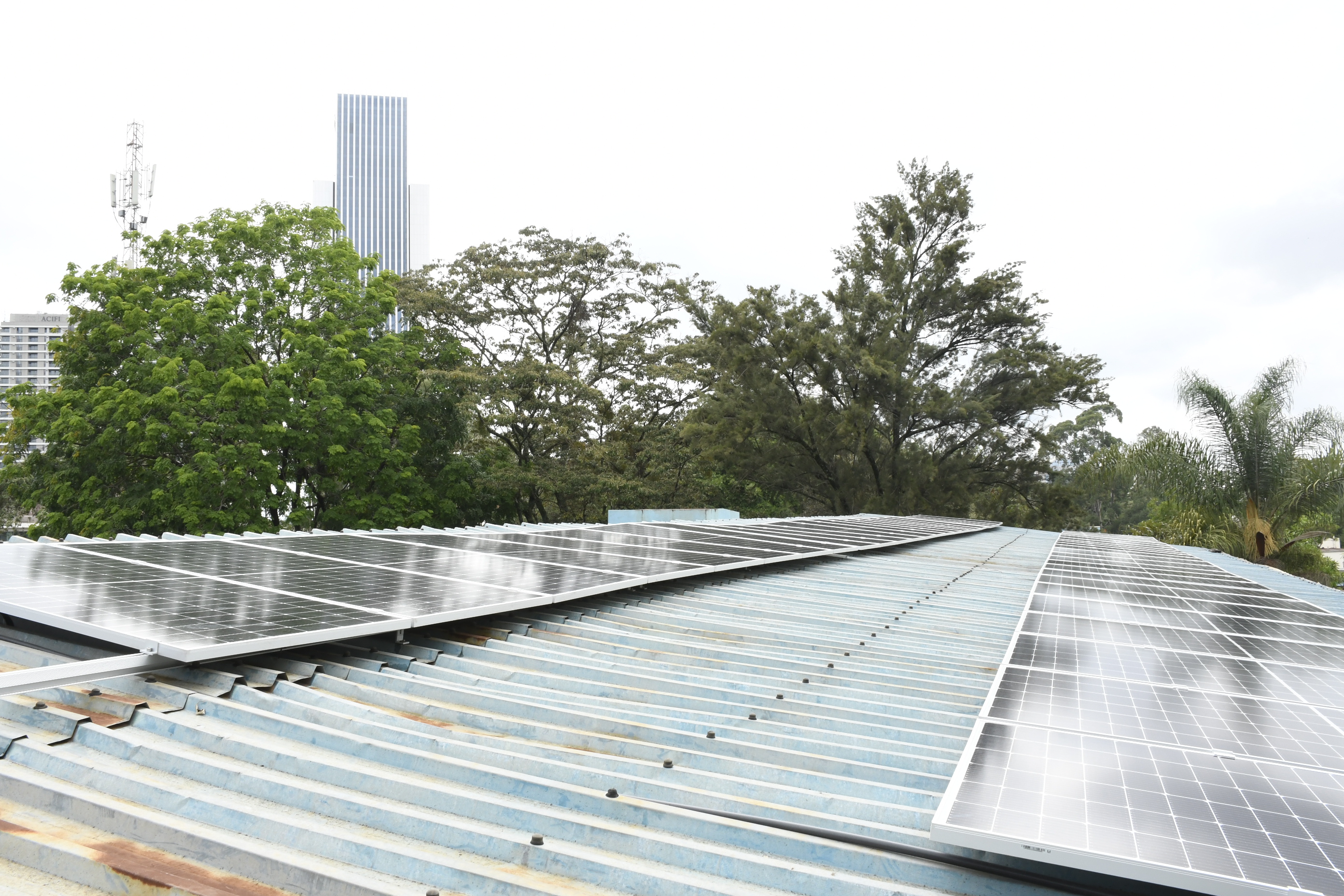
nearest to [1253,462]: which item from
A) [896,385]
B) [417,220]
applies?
[896,385]

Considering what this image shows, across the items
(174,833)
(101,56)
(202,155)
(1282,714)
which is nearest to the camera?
(174,833)

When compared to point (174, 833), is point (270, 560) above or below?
above

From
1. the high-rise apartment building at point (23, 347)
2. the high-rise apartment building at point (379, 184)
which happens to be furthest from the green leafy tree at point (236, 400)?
the high-rise apartment building at point (379, 184)

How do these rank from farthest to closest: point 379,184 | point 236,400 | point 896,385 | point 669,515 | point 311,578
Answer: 1. point 379,184
2. point 896,385
3. point 236,400
4. point 669,515
5. point 311,578

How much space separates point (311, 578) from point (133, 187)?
192 feet

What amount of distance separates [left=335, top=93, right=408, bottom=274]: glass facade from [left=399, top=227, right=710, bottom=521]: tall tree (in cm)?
Answer: 15445

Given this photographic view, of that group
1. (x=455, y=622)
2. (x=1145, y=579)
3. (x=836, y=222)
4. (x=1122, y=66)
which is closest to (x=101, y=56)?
(x=455, y=622)

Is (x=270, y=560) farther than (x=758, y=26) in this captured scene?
No

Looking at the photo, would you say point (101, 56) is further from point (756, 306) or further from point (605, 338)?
point (756, 306)

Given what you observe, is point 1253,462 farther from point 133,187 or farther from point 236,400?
point 133,187

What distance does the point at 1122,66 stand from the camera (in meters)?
24.1

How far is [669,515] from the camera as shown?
25859 mm

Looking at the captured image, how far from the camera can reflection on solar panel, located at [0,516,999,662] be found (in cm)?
452

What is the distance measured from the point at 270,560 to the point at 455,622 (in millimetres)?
→ 2415
